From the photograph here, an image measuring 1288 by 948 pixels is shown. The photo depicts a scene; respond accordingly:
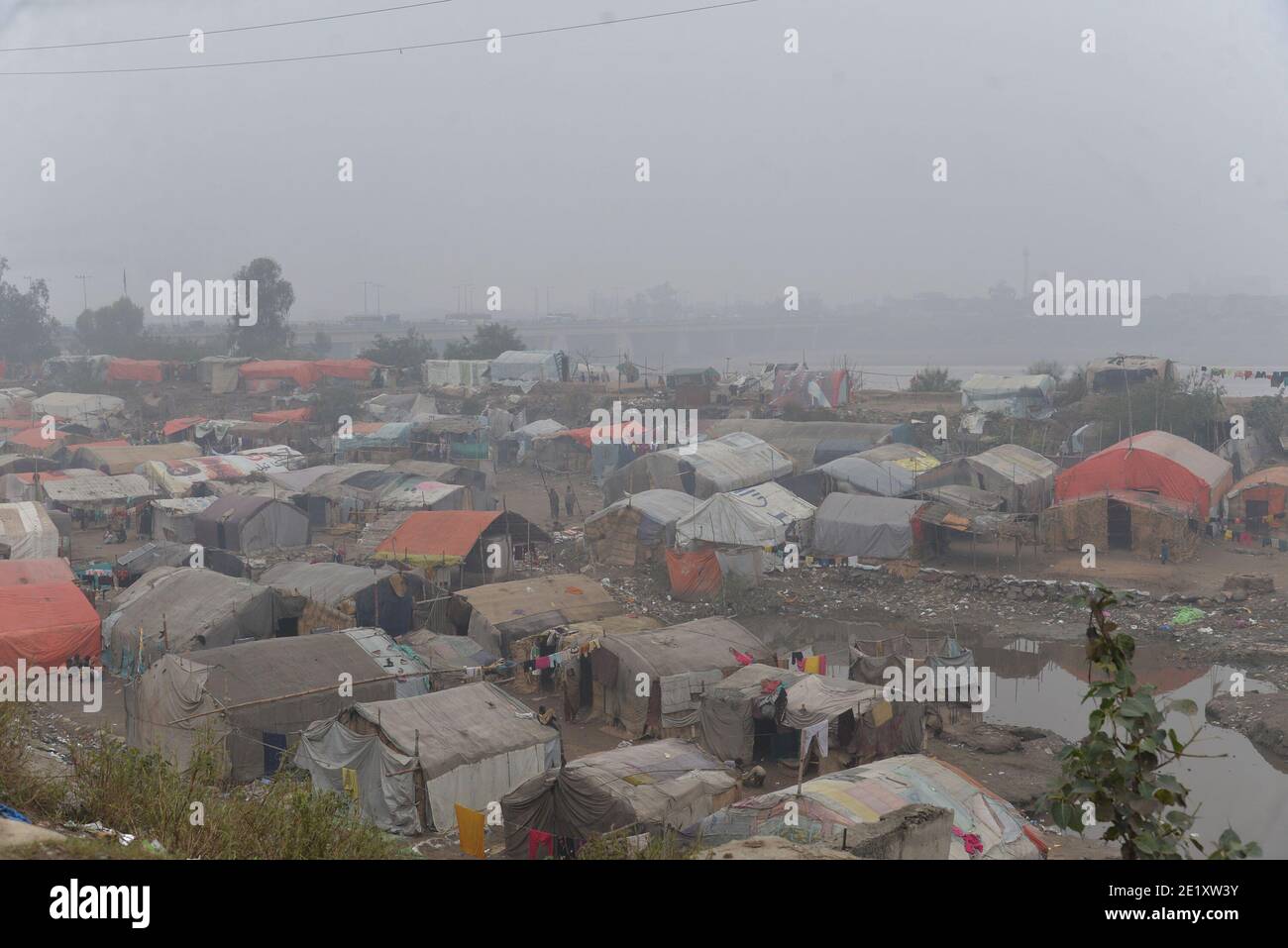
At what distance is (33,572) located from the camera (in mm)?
14539

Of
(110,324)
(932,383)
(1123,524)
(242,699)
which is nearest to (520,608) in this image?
(242,699)

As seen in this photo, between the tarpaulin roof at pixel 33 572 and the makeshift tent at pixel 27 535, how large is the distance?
2461mm

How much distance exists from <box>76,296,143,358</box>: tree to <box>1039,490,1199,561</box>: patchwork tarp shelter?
63731 mm

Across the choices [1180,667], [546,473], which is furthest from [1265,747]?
[546,473]

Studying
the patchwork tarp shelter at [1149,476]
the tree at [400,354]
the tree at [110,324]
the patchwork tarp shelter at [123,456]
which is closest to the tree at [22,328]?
the tree at [110,324]

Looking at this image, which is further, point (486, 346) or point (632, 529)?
point (486, 346)

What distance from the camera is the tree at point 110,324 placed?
70.1 meters

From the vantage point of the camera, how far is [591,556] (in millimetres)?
18625

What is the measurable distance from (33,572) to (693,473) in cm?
1207

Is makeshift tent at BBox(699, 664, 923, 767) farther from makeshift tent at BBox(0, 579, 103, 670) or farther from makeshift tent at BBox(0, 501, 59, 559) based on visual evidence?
makeshift tent at BBox(0, 501, 59, 559)

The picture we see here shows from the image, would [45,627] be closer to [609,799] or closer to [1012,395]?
[609,799]

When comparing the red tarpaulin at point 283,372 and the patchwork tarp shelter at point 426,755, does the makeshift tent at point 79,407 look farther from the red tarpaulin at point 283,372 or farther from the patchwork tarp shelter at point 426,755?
the patchwork tarp shelter at point 426,755

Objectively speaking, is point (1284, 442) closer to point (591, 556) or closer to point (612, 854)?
point (591, 556)

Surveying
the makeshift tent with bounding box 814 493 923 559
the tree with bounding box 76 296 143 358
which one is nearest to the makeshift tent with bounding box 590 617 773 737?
the makeshift tent with bounding box 814 493 923 559
